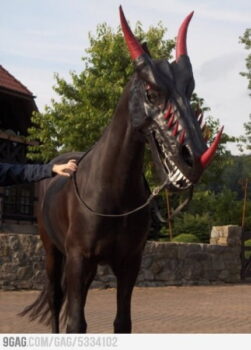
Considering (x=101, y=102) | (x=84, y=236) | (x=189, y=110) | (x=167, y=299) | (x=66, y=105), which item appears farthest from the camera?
(x=66, y=105)

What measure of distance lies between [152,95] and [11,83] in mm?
24482

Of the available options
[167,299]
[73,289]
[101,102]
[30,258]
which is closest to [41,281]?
[30,258]

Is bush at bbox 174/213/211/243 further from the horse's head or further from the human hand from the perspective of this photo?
the horse's head

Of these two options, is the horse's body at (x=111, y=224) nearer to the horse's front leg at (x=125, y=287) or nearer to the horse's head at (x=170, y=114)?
the horse's front leg at (x=125, y=287)

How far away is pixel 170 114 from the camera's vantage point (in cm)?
395

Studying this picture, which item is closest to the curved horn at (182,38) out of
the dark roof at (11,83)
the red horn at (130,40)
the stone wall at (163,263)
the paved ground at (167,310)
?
the red horn at (130,40)

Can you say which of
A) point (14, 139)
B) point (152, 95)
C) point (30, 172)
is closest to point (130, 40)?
point (152, 95)

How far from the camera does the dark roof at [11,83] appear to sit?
2687 centimetres

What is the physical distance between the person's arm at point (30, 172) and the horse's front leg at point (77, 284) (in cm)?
55

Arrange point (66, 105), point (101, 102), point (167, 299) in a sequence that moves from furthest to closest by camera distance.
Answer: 1. point (66, 105)
2. point (101, 102)
3. point (167, 299)

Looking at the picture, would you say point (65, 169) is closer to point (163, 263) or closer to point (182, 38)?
point (182, 38)

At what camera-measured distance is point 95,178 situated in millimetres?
4441

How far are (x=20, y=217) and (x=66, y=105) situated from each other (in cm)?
531

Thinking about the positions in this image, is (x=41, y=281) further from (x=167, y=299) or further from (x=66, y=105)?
(x=66, y=105)
